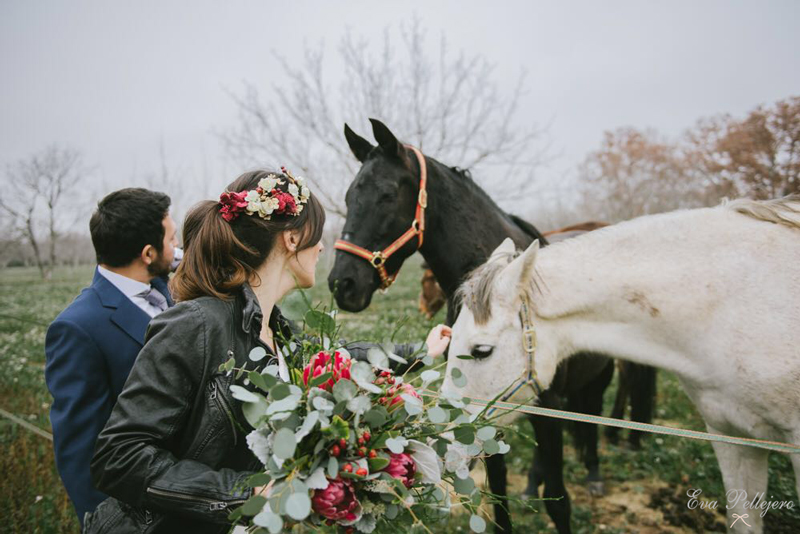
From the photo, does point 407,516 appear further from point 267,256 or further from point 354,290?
point 354,290

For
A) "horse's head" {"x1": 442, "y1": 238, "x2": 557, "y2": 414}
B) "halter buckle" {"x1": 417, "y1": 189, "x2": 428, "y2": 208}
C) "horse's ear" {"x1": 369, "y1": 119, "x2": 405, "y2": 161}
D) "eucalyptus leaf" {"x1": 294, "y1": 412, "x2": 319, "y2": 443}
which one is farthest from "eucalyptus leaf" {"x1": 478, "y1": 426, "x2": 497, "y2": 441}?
"horse's ear" {"x1": 369, "y1": 119, "x2": 405, "y2": 161}

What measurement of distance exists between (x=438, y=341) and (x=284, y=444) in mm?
1502

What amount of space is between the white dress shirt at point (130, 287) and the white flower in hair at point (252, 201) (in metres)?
1.12

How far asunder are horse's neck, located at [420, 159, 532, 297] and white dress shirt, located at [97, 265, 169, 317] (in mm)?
1876

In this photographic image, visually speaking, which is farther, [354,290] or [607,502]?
[607,502]

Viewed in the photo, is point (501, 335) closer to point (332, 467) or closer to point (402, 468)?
point (402, 468)

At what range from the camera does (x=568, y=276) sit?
233 cm

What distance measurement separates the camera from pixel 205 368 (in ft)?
4.56

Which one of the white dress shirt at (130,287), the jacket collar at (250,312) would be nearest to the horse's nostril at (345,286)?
the white dress shirt at (130,287)

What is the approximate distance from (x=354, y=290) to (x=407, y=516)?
1929mm

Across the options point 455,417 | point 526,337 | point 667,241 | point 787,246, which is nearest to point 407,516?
point 455,417

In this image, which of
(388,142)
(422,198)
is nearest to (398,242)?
(422,198)

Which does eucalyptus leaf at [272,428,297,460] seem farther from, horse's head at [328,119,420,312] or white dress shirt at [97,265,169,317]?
horse's head at [328,119,420,312]

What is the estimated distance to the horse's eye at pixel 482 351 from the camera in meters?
2.30
